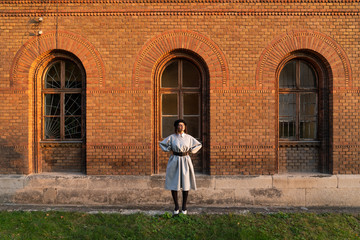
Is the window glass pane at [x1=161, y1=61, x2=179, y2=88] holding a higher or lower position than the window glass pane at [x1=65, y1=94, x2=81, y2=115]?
higher

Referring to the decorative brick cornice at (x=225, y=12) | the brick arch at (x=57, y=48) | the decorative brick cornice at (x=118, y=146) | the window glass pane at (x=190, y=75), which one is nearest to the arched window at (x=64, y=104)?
the brick arch at (x=57, y=48)

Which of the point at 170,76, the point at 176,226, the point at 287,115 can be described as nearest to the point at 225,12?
the point at 170,76

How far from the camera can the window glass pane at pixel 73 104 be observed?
242 inches

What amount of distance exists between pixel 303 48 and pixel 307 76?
0.78 metres

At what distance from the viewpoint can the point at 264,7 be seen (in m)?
5.79

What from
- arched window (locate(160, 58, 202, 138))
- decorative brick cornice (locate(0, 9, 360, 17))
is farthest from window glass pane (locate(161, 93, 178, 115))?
decorative brick cornice (locate(0, 9, 360, 17))

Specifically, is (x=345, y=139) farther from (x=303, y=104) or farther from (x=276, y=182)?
(x=276, y=182)

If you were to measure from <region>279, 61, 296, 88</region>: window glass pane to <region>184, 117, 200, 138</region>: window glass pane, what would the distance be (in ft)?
7.59

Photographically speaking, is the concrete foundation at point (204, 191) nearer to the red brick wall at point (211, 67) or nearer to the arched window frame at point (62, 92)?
the red brick wall at point (211, 67)

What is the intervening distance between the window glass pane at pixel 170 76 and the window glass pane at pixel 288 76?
2661 mm

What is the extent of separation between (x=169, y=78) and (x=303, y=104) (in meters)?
3.46

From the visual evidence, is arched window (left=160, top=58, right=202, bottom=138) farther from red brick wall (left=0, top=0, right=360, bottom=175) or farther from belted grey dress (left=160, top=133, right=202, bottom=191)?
belted grey dress (left=160, top=133, right=202, bottom=191)

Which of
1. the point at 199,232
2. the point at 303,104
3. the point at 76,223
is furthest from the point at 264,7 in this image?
the point at 76,223

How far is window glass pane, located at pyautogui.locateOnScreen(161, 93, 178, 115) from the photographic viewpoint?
613 cm
